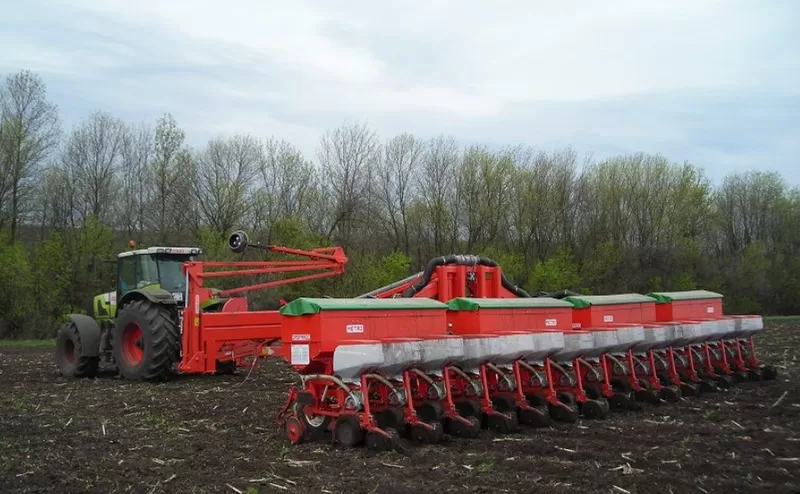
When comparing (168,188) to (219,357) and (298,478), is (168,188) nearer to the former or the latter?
(219,357)

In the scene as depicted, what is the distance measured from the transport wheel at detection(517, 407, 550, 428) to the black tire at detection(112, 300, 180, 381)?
637 cm

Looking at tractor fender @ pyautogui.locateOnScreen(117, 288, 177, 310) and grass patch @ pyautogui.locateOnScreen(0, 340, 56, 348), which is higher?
tractor fender @ pyautogui.locateOnScreen(117, 288, 177, 310)

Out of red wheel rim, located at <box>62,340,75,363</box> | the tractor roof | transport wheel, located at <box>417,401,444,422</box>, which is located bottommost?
transport wheel, located at <box>417,401,444,422</box>

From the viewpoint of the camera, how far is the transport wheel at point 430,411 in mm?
7637

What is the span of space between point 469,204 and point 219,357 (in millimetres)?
28406

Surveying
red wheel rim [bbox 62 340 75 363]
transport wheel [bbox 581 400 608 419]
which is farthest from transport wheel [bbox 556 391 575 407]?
red wheel rim [bbox 62 340 75 363]

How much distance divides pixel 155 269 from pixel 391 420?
24.7 feet

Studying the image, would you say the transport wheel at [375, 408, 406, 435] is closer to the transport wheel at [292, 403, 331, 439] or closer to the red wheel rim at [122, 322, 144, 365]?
the transport wheel at [292, 403, 331, 439]

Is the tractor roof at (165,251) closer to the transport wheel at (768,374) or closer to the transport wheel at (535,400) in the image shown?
the transport wheel at (535,400)

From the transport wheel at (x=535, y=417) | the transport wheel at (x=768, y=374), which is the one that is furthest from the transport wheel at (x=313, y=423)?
the transport wheel at (x=768, y=374)

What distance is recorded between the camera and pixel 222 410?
9672 mm

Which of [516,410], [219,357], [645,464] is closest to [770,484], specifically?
[645,464]

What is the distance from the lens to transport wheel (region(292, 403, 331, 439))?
24.8 ft

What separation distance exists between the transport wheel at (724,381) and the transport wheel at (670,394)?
1938mm
